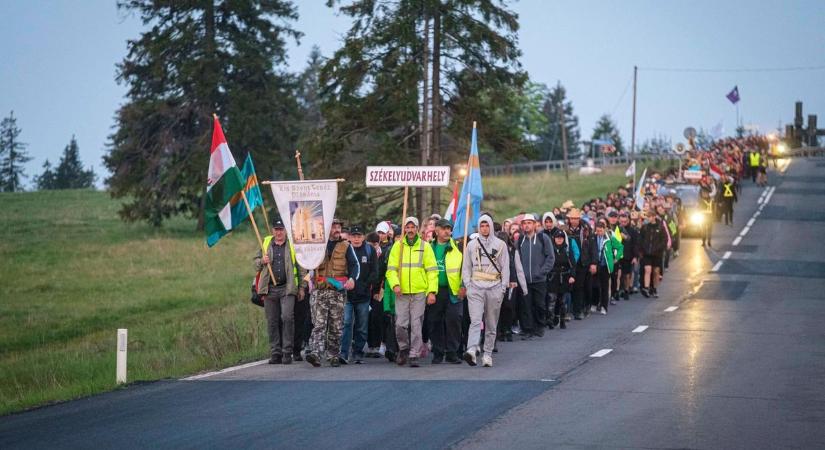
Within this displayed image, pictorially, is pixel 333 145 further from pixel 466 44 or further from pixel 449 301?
pixel 449 301

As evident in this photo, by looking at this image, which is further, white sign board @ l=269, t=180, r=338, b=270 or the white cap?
the white cap

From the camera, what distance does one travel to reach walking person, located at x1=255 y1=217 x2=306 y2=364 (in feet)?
53.8

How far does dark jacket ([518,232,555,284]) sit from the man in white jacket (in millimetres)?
4168

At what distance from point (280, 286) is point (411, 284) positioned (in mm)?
1786

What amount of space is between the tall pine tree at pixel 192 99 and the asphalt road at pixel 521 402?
38.2 meters

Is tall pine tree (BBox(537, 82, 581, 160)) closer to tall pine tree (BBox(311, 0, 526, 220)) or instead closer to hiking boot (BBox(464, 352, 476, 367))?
tall pine tree (BBox(311, 0, 526, 220))

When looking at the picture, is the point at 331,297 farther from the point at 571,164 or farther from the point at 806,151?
the point at 806,151

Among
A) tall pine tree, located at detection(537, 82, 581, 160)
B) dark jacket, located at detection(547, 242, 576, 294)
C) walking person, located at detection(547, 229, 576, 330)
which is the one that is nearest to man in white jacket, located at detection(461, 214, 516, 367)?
dark jacket, located at detection(547, 242, 576, 294)

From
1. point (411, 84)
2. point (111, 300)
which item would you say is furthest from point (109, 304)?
point (411, 84)

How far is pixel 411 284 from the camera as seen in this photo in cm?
1597

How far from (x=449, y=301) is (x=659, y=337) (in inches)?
183

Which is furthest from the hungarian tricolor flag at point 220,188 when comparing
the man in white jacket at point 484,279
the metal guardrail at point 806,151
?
the metal guardrail at point 806,151

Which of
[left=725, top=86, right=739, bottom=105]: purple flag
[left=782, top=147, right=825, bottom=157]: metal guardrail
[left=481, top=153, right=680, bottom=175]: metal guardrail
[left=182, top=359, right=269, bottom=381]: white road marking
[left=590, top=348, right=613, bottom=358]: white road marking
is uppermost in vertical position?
[left=725, top=86, right=739, bottom=105]: purple flag

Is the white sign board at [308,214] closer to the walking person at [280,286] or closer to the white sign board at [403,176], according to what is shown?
the walking person at [280,286]
